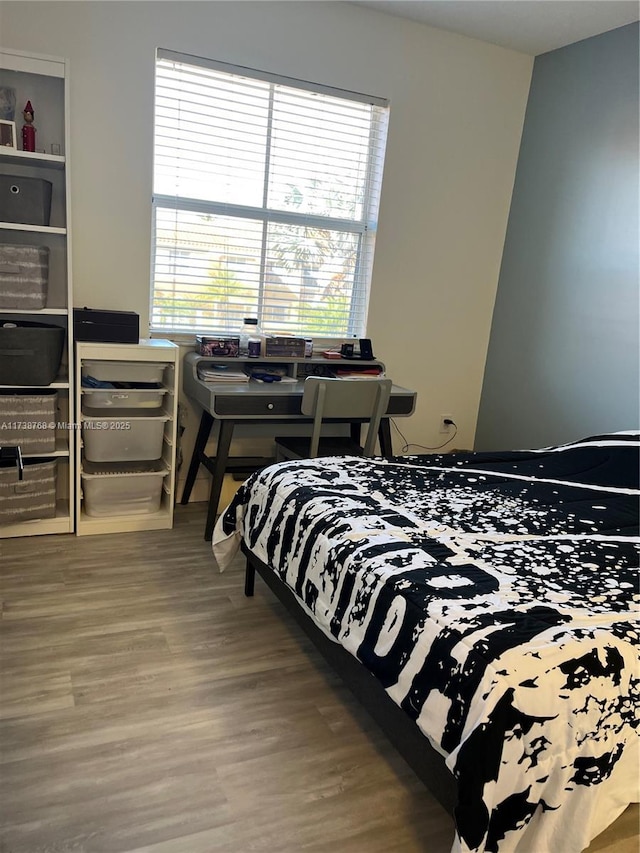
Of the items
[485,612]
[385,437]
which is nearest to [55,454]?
[385,437]

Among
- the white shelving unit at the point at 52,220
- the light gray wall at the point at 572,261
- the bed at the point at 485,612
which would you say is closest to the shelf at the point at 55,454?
the white shelving unit at the point at 52,220

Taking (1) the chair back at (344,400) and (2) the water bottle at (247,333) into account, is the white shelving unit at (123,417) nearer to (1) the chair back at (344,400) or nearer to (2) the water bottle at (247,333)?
(2) the water bottle at (247,333)

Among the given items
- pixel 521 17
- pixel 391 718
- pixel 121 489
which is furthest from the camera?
pixel 521 17

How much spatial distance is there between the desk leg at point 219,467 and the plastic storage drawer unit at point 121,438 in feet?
0.95

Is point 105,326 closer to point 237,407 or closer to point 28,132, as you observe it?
point 237,407

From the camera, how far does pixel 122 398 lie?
2.86 m

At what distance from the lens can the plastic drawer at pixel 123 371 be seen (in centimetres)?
279

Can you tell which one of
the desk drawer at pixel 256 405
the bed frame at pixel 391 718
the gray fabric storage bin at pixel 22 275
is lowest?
the bed frame at pixel 391 718

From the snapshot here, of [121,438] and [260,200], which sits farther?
[260,200]

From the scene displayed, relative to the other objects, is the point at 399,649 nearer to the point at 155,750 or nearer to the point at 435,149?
the point at 155,750

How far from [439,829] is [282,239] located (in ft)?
9.19

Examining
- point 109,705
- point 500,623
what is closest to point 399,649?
point 500,623

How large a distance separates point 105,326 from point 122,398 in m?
0.34

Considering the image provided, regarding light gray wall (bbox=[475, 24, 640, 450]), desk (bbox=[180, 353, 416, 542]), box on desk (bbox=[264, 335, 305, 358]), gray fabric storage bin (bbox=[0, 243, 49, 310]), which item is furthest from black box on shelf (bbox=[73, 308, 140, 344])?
light gray wall (bbox=[475, 24, 640, 450])
